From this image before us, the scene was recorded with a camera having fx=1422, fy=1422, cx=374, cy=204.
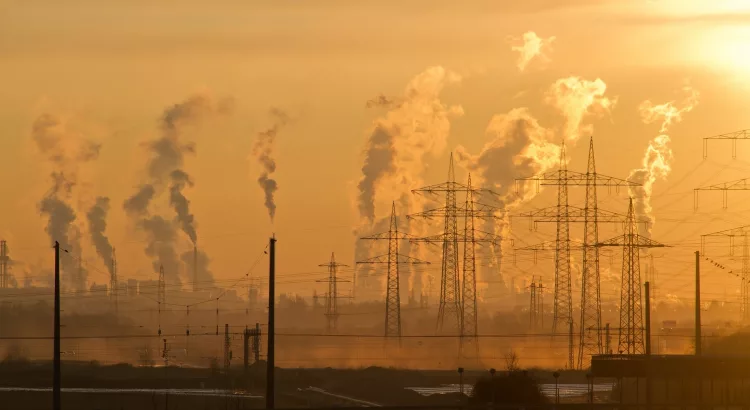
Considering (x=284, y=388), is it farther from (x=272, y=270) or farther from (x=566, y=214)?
(x=272, y=270)

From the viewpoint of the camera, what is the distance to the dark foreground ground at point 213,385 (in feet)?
310

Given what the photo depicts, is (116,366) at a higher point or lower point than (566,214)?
lower

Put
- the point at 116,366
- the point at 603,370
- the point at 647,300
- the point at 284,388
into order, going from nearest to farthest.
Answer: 1. the point at 603,370
2. the point at 647,300
3. the point at 284,388
4. the point at 116,366

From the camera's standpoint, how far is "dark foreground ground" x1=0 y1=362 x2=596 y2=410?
9456 cm

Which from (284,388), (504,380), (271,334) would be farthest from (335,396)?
(271,334)

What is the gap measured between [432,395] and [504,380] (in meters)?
18.5

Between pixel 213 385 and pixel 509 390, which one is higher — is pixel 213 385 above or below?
below

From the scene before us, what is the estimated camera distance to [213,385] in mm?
121562

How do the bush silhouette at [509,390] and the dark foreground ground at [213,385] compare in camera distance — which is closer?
the bush silhouette at [509,390]

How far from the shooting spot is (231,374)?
433ft

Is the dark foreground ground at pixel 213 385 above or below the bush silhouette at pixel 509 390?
below

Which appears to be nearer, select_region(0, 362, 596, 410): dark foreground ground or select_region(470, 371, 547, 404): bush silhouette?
select_region(470, 371, 547, 404): bush silhouette

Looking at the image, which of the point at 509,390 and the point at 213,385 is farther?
the point at 213,385

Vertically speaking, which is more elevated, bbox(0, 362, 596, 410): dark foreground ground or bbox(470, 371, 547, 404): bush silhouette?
bbox(470, 371, 547, 404): bush silhouette
